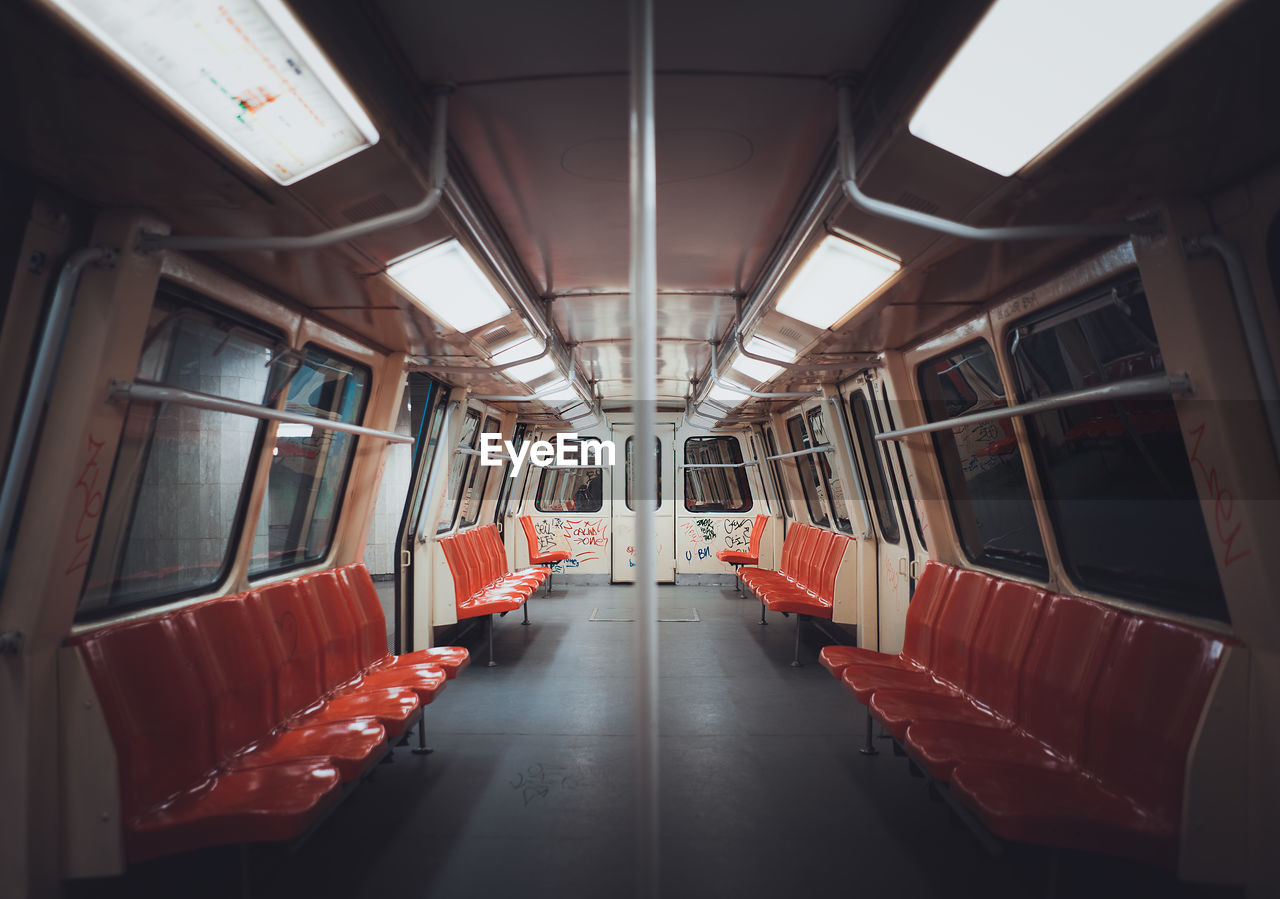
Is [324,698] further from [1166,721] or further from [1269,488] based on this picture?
[1269,488]

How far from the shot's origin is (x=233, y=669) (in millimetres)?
3014

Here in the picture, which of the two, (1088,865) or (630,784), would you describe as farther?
(630,784)

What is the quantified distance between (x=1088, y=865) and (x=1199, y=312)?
220 cm

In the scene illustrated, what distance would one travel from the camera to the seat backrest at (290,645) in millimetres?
3336

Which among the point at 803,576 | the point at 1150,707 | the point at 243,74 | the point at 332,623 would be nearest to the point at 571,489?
the point at 803,576

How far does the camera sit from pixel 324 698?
370 cm

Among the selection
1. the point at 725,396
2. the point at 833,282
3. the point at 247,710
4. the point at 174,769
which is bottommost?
the point at 174,769

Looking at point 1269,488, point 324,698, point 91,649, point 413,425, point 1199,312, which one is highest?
point 413,425

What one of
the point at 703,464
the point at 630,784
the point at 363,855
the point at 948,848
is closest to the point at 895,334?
the point at 948,848

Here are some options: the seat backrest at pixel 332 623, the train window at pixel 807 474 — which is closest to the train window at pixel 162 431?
the seat backrest at pixel 332 623

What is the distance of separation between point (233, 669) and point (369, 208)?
2.11 m

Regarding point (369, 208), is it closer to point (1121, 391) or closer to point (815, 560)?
point (1121, 391)

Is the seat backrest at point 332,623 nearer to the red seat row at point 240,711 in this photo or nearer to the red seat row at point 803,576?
the red seat row at point 240,711

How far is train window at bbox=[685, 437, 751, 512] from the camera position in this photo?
1091 centimetres
